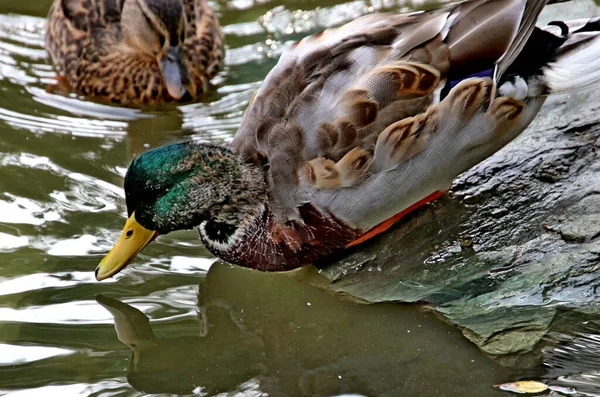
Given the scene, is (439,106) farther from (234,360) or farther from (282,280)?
(234,360)

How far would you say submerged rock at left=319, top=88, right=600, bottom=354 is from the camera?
446cm

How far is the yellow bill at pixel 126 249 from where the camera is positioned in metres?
4.71

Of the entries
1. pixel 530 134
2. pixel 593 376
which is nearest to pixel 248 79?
pixel 530 134

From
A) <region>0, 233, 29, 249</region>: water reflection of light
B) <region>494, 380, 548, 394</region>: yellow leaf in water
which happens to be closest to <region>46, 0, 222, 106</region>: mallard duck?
<region>0, 233, 29, 249</region>: water reflection of light

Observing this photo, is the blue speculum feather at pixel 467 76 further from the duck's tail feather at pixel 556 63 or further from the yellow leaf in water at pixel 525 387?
the yellow leaf in water at pixel 525 387

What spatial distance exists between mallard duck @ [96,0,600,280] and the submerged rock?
0.68ft

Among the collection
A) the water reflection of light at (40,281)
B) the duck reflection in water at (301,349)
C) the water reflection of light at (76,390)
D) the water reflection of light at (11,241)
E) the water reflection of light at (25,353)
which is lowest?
the duck reflection in water at (301,349)

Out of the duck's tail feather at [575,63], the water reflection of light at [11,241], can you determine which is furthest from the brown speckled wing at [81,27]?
the duck's tail feather at [575,63]

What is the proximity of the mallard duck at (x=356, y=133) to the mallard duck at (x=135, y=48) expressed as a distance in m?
2.22

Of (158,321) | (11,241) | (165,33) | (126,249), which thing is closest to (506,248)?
(158,321)

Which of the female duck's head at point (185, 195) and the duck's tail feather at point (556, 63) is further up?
the duck's tail feather at point (556, 63)

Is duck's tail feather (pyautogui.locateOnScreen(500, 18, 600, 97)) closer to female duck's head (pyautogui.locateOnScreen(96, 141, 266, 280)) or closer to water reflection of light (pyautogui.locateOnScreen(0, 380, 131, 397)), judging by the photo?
female duck's head (pyautogui.locateOnScreen(96, 141, 266, 280))

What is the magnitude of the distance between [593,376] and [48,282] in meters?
2.68

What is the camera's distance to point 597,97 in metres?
5.53
